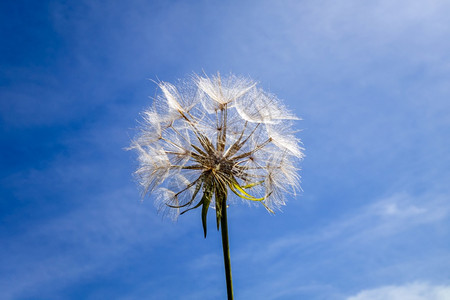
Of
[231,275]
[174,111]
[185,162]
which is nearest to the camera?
[231,275]

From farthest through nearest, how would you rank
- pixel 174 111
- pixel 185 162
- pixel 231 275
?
pixel 174 111 → pixel 185 162 → pixel 231 275

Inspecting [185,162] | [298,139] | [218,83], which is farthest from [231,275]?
[218,83]

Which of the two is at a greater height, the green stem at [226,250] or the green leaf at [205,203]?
the green leaf at [205,203]

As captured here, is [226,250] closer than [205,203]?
Yes

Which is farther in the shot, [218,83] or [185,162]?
[218,83]

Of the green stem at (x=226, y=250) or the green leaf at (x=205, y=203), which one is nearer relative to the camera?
the green stem at (x=226, y=250)

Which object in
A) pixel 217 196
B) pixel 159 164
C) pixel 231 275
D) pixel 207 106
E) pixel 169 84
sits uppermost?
pixel 169 84

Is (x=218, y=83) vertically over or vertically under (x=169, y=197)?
over

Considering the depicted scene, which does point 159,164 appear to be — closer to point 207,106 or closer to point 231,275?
point 207,106

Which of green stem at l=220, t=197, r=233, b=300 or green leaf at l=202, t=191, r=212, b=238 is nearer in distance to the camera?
green stem at l=220, t=197, r=233, b=300

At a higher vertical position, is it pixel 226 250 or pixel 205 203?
pixel 205 203

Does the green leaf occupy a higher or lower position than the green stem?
higher
